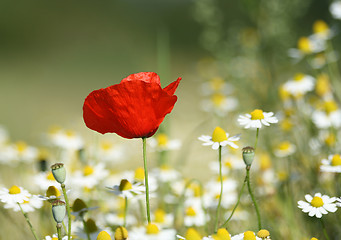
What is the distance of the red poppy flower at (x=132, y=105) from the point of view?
73cm

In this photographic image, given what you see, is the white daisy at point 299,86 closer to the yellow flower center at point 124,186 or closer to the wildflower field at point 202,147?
the wildflower field at point 202,147

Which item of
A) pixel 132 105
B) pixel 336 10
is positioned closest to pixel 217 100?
pixel 336 10

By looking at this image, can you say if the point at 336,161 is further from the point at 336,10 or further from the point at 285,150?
the point at 336,10

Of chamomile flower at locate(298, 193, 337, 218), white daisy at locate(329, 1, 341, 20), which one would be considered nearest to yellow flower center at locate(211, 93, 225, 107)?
white daisy at locate(329, 1, 341, 20)

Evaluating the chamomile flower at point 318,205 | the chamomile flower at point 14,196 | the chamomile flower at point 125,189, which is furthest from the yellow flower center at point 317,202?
the chamomile flower at point 14,196

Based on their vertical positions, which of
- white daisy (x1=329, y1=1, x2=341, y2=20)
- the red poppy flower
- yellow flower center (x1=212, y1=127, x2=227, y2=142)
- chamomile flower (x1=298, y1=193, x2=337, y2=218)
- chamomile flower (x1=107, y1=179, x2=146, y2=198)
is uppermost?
white daisy (x1=329, y1=1, x2=341, y2=20)

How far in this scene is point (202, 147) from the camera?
6.72 ft

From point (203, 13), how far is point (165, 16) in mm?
5654

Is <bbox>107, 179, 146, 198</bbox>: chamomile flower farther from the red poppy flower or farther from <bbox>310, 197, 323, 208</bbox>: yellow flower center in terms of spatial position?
<bbox>310, 197, 323, 208</bbox>: yellow flower center

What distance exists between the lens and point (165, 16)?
7.48 metres

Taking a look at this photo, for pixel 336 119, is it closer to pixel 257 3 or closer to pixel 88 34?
pixel 257 3

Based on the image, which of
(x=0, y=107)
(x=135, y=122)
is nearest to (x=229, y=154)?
(x=135, y=122)

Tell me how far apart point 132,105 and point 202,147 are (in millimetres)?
1329

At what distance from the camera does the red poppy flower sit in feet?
2.39
